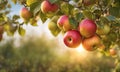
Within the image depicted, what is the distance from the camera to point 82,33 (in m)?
2.10

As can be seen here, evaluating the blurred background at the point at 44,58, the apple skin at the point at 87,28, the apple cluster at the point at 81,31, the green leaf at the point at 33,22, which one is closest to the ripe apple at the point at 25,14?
the green leaf at the point at 33,22

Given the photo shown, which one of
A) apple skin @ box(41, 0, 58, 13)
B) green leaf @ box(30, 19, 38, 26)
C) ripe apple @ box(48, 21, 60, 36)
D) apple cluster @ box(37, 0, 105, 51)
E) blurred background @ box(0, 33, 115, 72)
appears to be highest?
apple skin @ box(41, 0, 58, 13)

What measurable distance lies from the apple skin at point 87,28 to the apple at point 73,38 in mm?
31

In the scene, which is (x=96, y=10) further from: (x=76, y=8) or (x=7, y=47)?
(x=7, y=47)

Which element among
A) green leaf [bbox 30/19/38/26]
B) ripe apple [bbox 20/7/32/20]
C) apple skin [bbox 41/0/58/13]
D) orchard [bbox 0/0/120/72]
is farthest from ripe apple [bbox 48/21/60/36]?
green leaf [bbox 30/19/38/26]

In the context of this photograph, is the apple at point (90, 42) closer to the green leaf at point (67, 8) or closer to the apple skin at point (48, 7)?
the green leaf at point (67, 8)

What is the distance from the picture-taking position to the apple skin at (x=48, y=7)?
2278 mm

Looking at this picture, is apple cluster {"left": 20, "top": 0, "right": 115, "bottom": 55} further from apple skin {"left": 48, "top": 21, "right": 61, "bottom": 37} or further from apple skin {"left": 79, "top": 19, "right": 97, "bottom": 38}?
apple skin {"left": 48, "top": 21, "right": 61, "bottom": 37}

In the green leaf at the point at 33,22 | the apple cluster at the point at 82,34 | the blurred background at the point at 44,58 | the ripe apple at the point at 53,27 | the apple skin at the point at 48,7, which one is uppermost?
the apple skin at the point at 48,7

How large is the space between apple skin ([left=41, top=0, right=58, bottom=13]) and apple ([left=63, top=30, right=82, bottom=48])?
22cm

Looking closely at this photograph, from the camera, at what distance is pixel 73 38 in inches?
82.0

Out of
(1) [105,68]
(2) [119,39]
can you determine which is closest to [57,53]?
(1) [105,68]

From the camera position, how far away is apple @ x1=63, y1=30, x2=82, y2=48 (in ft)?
6.88

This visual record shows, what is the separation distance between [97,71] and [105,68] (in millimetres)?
288
